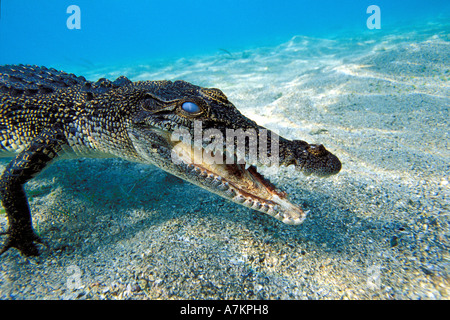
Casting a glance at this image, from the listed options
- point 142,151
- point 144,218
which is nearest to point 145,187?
point 144,218

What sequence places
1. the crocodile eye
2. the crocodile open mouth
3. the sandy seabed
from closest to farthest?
the sandy seabed
the crocodile open mouth
the crocodile eye

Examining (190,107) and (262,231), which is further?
(262,231)

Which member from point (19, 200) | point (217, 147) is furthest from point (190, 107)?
point (19, 200)

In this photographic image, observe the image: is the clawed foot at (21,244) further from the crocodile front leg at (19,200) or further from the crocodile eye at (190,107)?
the crocodile eye at (190,107)

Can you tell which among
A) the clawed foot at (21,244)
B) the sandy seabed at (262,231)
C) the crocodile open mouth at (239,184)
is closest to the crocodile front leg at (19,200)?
the clawed foot at (21,244)

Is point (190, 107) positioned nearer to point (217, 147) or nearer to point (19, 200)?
point (217, 147)

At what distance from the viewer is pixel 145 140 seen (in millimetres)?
2092

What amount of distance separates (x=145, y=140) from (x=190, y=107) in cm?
57

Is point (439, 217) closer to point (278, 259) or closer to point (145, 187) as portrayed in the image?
point (278, 259)

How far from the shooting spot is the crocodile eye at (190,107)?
1902mm

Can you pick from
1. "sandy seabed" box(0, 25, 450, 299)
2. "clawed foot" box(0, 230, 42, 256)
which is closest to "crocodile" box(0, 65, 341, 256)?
"clawed foot" box(0, 230, 42, 256)

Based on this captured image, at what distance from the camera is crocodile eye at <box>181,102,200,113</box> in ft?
6.24

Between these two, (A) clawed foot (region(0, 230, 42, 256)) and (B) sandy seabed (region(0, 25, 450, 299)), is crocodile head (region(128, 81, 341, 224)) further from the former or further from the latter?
(A) clawed foot (region(0, 230, 42, 256))

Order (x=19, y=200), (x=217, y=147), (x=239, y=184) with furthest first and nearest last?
(x=19, y=200) → (x=239, y=184) → (x=217, y=147)
